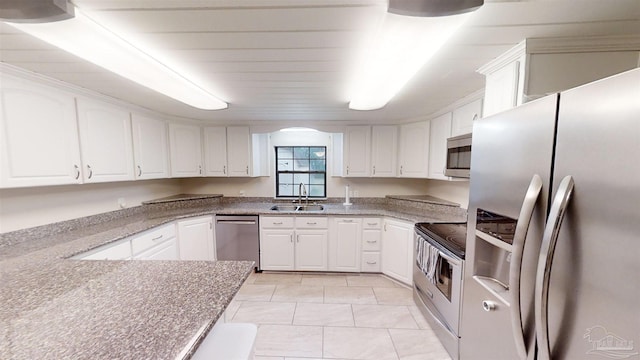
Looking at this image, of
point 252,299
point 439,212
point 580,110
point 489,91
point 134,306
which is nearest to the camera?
point 580,110

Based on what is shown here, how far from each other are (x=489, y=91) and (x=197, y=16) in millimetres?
1810

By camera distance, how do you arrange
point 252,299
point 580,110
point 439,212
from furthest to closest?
point 439,212 → point 252,299 → point 580,110

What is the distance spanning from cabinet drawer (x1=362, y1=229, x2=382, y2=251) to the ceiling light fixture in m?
1.93

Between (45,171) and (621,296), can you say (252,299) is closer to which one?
(45,171)

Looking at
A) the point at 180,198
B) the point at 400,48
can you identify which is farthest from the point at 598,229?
the point at 180,198

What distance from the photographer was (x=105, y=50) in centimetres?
129

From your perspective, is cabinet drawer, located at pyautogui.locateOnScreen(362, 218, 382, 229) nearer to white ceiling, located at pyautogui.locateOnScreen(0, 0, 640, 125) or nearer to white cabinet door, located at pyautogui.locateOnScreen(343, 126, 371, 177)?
white cabinet door, located at pyautogui.locateOnScreen(343, 126, 371, 177)

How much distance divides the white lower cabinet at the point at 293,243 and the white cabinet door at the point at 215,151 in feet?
3.77

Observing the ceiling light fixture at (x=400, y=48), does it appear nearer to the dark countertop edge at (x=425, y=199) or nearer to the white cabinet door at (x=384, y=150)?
the white cabinet door at (x=384, y=150)

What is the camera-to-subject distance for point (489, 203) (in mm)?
1102

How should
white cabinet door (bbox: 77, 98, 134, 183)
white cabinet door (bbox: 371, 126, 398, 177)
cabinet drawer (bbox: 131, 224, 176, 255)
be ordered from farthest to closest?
white cabinet door (bbox: 371, 126, 398, 177) < cabinet drawer (bbox: 131, 224, 176, 255) < white cabinet door (bbox: 77, 98, 134, 183)

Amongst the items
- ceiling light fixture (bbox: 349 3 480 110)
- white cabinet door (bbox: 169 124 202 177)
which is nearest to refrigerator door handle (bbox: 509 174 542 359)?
ceiling light fixture (bbox: 349 3 480 110)

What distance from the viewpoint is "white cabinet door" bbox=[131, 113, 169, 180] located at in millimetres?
2752

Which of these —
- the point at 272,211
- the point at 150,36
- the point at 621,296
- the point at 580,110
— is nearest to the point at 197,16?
the point at 150,36
